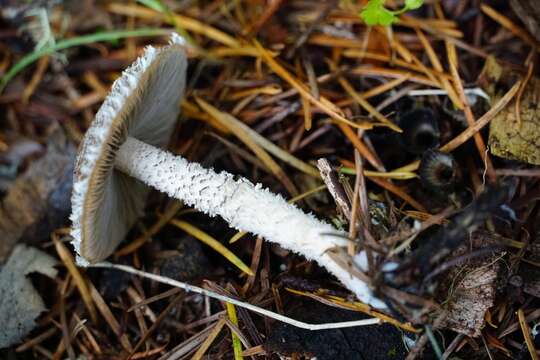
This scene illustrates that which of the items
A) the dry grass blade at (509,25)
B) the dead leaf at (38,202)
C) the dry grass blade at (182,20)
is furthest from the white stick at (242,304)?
the dry grass blade at (509,25)

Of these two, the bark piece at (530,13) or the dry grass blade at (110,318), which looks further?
the bark piece at (530,13)

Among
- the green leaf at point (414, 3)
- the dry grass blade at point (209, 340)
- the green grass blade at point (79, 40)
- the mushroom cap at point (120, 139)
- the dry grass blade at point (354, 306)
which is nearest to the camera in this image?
the mushroom cap at point (120, 139)

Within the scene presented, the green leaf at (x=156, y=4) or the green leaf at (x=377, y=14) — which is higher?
the green leaf at (x=156, y=4)

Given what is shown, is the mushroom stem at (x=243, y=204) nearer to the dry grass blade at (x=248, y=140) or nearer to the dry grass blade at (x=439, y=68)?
the dry grass blade at (x=248, y=140)

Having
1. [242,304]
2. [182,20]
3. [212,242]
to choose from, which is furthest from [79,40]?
[242,304]

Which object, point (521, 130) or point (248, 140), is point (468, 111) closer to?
point (521, 130)

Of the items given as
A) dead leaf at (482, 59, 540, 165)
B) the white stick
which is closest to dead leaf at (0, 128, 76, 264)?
the white stick
